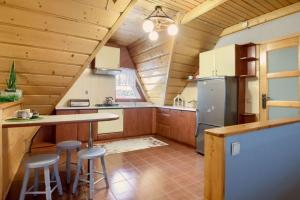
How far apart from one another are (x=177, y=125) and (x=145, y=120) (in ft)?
3.51

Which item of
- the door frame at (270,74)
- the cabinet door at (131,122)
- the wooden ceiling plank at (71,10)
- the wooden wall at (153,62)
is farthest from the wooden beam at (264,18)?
the cabinet door at (131,122)

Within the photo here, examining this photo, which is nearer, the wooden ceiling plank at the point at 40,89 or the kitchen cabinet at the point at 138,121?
the wooden ceiling plank at the point at 40,89

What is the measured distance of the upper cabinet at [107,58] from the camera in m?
4.41

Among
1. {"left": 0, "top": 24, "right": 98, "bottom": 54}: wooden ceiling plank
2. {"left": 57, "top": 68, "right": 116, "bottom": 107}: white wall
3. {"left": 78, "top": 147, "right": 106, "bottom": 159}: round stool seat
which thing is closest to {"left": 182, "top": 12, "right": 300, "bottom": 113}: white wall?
{"left": 0, "top": 24, "right": 98, "bottom": 54}: wooden ceiling plank

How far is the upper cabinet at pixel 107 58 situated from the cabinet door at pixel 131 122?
124 centimetres

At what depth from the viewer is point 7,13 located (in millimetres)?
2197

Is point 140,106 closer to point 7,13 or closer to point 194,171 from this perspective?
point 194,171

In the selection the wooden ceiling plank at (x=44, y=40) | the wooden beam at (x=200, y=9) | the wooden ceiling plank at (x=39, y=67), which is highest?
the wooden beam at (x=200, y=9)

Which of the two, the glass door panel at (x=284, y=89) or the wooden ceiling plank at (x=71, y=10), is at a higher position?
the wooden ceiling plank at (x=71, y=10)

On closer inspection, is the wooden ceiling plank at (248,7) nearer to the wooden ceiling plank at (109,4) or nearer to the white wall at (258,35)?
the white wall at (258,35)

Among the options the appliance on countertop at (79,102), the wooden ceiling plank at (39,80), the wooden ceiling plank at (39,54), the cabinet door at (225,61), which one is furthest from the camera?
the appliance on countertop at (79,102)

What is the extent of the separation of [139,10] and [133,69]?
2.33 meters

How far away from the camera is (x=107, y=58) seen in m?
4.51

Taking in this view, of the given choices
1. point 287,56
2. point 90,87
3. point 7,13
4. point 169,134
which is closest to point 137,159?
point 169,134
